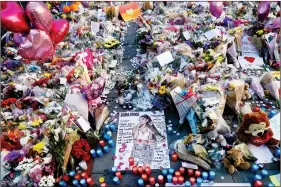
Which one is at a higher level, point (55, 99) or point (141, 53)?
point (141, 53)

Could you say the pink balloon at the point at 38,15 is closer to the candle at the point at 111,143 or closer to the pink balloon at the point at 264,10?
the candle at the point at 111,143

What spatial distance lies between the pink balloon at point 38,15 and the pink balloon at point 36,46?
121mm

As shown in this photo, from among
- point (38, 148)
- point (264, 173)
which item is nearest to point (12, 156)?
point (38, 148)

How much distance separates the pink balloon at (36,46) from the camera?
17.4 ft

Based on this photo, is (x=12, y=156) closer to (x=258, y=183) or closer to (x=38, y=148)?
A: (x=38, y=148)

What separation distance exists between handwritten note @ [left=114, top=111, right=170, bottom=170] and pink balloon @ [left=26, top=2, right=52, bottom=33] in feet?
6.80

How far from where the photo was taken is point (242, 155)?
4223 mm

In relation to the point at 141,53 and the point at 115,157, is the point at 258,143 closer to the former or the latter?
the point at 115,157

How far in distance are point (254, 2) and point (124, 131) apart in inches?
217

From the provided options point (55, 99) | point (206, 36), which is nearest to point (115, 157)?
point (55, 99)

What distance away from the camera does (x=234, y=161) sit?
4168 mm

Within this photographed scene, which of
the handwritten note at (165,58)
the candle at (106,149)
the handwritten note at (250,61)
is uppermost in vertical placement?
the handwritten note at (250,61)

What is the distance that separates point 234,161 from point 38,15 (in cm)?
387

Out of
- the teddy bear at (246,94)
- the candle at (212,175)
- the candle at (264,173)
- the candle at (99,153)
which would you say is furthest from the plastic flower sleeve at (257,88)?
the candle at (99,153)
